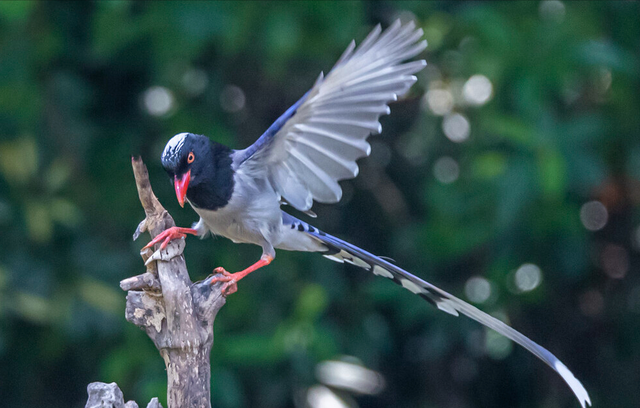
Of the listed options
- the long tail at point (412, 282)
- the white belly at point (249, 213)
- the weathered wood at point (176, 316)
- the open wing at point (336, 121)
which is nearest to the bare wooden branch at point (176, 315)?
the weathered wood at point (176, 316)

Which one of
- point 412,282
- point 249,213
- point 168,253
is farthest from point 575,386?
point 168,253

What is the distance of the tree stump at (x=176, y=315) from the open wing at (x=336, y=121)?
1.57 ft

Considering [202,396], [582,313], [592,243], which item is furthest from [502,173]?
[202,396]

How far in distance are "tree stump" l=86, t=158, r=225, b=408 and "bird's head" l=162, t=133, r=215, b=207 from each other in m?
0.16

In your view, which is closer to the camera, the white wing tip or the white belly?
the white wing tip

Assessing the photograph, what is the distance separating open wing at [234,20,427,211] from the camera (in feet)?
7.73

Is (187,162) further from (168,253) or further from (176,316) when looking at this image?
(176,316)

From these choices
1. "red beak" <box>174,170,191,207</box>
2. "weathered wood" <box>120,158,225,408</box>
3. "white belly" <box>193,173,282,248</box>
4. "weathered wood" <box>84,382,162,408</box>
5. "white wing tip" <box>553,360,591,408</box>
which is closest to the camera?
"weathered wood" <box>84,382,162,408</box>

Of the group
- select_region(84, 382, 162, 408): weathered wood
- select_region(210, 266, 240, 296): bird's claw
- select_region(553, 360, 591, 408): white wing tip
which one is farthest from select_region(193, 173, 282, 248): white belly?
select_region(553, 360, 591, 408): white wing tip

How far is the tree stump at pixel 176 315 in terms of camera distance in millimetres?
2283

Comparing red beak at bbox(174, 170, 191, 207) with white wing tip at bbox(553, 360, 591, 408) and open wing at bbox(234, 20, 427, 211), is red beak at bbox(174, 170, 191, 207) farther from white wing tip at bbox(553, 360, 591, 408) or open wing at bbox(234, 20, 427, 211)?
white wing tip at bbox(553, 360, 591, 408)

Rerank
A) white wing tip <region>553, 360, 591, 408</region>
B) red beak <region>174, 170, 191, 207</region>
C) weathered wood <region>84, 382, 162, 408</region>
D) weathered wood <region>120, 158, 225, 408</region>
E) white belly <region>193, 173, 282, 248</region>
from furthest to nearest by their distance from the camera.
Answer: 1. white belly <region>193, 173, 282, 248</region>
2. red beak <region>174, 170, 191, 207</region>
3. white wing tip <region>553, 360, 591, 408</region>
4. weathered wood <region>120, 158, 225, 408</region>
5. weathered wood <region>84, 382, 162, 408</region>

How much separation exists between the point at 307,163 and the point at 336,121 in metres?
0.22

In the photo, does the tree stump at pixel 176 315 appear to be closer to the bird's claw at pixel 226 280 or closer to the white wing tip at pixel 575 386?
the bird's claw at pixel 226 280
